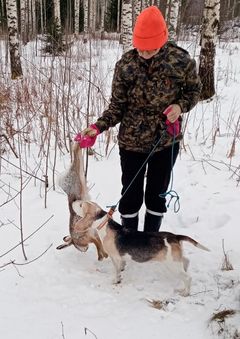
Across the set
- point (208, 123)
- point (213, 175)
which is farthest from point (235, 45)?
point (213, 175)

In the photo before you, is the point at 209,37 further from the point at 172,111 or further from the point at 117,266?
the point at 117,266

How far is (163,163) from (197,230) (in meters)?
0.87

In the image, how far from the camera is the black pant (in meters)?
2.52

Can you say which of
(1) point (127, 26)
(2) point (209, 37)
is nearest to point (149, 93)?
(2) point (209, 37)

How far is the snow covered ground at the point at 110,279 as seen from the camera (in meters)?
2.07

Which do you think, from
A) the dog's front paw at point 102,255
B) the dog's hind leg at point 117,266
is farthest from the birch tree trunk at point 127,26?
the dog's hind leg at point 117,266

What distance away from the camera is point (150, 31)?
2.11m

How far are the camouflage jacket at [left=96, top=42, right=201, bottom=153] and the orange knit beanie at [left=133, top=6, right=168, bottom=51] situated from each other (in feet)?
0.34

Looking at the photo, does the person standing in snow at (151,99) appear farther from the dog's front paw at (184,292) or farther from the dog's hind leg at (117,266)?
the dog's front paw at (184,292)

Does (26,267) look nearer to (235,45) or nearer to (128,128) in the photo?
(128,128)

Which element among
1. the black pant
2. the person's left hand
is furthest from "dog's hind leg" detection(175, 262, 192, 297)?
the person's left hand

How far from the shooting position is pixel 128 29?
8.98 m

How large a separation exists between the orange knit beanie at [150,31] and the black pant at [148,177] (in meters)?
0.66

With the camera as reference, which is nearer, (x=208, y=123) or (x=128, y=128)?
(x=128, y=128)
